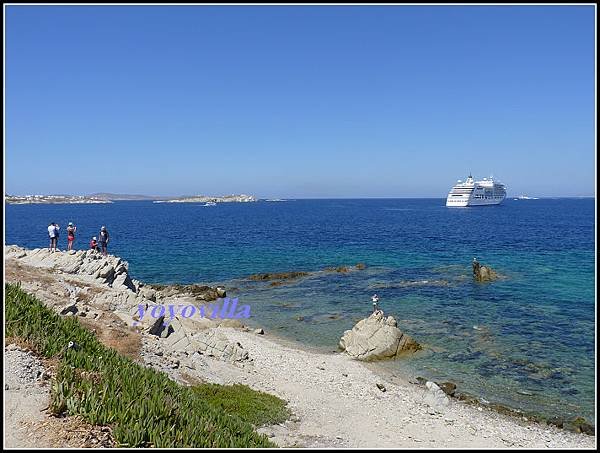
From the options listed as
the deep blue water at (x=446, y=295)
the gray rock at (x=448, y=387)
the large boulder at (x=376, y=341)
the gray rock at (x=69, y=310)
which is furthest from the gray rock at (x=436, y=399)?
the gray rock at (x=69, y=310)

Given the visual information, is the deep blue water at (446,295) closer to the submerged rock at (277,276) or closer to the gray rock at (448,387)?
the gray rock at (448,387)

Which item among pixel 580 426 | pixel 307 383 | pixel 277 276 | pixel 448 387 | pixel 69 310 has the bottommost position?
pixel 580 426

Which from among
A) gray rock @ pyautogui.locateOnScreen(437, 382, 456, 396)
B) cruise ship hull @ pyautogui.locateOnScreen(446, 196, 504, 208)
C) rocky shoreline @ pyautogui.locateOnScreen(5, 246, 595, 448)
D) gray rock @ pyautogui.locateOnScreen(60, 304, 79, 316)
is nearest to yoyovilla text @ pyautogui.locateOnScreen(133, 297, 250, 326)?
rocky shoreline @ pyautogui.locateOnScreen(5, 246, 595, 448)

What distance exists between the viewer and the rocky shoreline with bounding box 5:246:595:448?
14117mm

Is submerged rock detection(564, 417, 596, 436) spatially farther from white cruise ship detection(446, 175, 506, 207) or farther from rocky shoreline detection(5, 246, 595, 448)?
white cruise ship detection(446, 175, 506, 207)

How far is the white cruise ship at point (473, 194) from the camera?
580 ft

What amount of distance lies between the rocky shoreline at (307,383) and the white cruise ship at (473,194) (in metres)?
165

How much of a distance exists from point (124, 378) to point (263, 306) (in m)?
25.5

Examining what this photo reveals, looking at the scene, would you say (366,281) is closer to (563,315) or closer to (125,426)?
(563,315)

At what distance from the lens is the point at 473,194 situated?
177125 millimetres

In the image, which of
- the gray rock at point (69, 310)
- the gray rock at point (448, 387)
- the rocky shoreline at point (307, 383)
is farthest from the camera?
the gray rock at point (448, 387)

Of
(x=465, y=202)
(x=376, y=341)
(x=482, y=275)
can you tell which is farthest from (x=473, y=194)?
(x=376, y=341)

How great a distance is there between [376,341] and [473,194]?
169 m

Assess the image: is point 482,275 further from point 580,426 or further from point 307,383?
point 307,383
